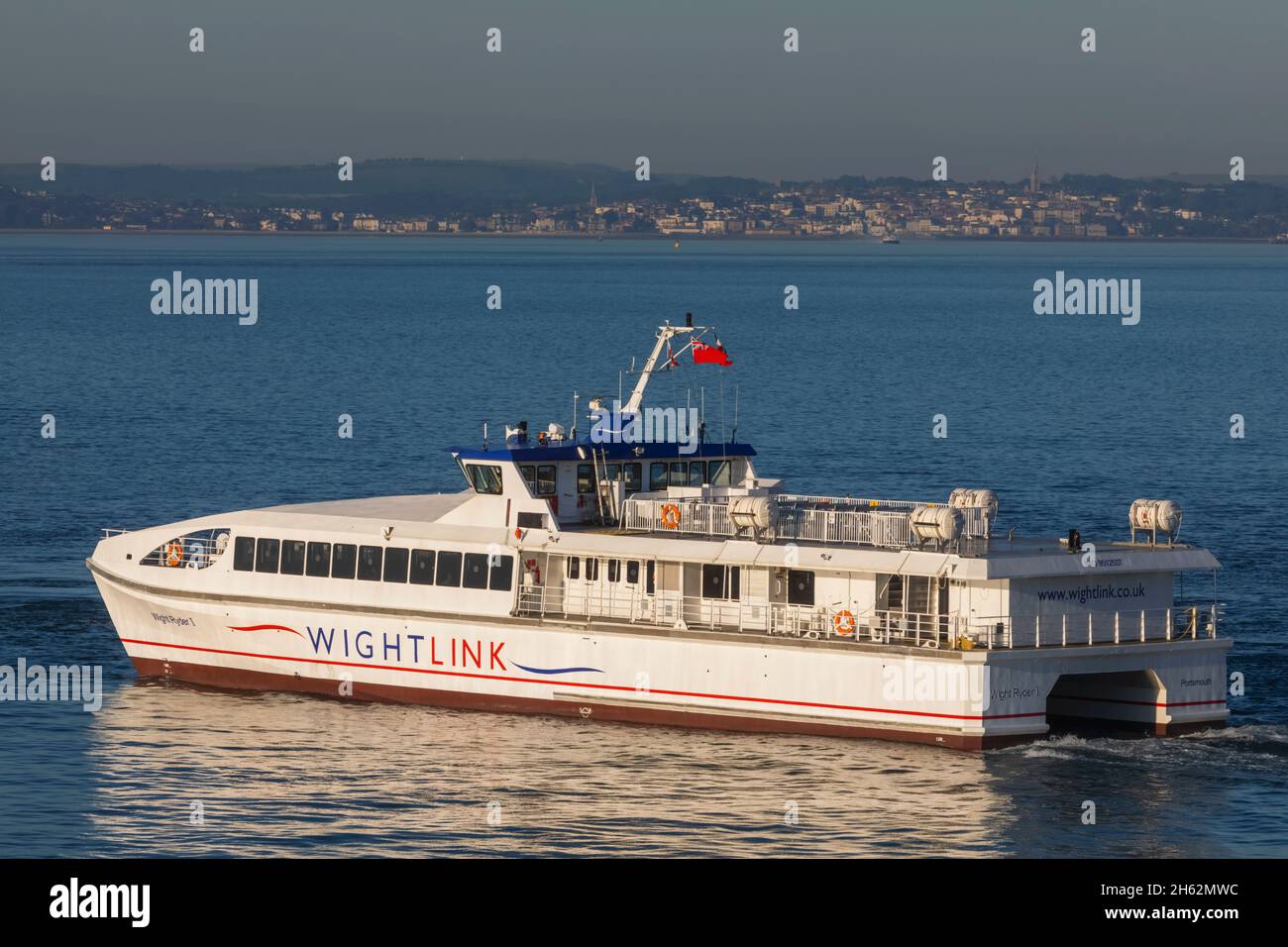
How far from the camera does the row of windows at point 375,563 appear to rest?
133 feet

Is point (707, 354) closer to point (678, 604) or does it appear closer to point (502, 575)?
point (678, 604)

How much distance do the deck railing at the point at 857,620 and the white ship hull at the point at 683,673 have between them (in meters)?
0.53

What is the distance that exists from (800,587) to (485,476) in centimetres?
701

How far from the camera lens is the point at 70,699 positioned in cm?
4184

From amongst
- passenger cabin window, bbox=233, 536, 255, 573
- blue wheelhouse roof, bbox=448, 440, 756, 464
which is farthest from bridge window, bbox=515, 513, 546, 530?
passenger cabin window, bbox=233, 536, 255, 573

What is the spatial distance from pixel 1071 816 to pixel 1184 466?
4835cm

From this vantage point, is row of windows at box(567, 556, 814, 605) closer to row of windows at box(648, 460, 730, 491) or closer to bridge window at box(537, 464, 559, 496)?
bridge window at box(537, 464, 559, 496)

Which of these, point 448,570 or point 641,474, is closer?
point 448,570

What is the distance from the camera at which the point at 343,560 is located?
4188cm

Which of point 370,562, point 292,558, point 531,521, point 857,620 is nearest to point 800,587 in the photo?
point 857,620

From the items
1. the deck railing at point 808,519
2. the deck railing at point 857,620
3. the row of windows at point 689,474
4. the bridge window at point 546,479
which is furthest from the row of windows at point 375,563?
the row of windows at point 689,474

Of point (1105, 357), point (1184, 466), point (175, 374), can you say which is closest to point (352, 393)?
point (175, 374)

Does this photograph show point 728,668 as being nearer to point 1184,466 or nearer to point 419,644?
point 419,644

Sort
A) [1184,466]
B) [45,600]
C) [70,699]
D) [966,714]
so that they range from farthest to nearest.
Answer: [1184,466] → [45,600] → [70,699] → [966,714]
